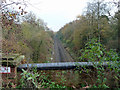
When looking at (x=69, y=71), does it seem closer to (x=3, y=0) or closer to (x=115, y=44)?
(x=3, y=0)

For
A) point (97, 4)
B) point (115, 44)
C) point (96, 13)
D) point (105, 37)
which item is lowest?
point (115, 44)

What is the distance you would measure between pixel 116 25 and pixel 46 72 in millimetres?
6837

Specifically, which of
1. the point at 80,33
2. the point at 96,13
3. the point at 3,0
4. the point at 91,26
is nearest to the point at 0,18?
the point at 3,0

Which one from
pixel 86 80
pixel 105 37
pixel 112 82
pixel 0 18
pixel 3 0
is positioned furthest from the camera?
pixel 105 37

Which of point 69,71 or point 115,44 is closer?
point 69,71

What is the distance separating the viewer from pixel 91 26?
413 inches

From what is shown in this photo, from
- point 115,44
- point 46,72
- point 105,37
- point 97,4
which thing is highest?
point 97,4

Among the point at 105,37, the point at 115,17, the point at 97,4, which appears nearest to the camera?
the point at 115,17

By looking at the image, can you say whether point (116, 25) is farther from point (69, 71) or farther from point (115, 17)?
point (69, 71)

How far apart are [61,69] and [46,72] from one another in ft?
1.65

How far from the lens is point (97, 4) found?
8.77m

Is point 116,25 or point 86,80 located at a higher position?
point 116,25

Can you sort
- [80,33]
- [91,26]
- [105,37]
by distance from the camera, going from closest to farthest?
[105,37] → [91,26] → [80,33]

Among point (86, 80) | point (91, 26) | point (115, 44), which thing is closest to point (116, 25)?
point (115, 44)
